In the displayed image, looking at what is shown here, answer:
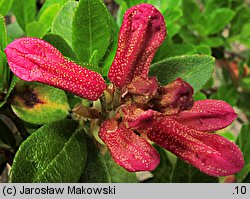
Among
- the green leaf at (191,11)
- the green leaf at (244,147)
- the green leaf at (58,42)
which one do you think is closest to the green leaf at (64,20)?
the green leaf at (58,42)

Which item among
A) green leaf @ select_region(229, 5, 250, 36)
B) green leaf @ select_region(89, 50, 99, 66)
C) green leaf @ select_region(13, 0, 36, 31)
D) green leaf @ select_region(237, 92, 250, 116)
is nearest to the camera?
green leaf @ select_region(89, 50, 99, 66)

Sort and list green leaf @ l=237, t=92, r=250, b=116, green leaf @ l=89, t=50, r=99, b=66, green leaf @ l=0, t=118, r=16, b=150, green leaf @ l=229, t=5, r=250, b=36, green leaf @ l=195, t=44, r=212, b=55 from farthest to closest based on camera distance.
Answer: green leaf @ l=237, t=92, r=250, b=116 → green leaf @ l=229, t=5, r=250, b=36 → green leaf @ l=195, t=44, r=212, b=55 → green leaf @ l=0, t=118, r=16, b=150 → green leaf @ l=89, t=50, r=99, b=66

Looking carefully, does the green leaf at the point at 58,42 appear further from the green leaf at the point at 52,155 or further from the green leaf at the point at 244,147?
the green leaf at the point at 244,147

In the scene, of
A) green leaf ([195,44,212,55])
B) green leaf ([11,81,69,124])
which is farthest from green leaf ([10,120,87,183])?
green leaf ([195,44,212,55])

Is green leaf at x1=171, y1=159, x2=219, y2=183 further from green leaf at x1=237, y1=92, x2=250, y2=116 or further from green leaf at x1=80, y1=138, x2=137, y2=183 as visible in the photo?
green leaf at x1=237, y1=92, x2=250, y2=116

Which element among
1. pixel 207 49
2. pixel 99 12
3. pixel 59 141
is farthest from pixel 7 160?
pixel 207 49

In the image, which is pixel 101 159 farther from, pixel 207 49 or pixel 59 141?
pixel 207 49
